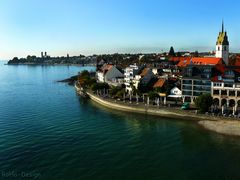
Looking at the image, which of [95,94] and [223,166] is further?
[95,94]

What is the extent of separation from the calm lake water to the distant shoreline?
230cm

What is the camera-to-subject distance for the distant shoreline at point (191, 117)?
180ft

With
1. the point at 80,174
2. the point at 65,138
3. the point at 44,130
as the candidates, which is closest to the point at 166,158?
the point at 80,174

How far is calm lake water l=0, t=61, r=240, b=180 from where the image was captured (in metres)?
37.9

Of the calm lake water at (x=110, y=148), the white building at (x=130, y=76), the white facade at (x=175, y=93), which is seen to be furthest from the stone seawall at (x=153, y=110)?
the white building at (x=130, y=76)

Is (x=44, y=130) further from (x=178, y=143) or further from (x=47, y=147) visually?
(x=178, y=143)

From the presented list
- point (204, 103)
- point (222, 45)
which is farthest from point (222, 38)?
point (204, 103)

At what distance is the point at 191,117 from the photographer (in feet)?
207

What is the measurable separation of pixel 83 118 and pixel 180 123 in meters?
22.9

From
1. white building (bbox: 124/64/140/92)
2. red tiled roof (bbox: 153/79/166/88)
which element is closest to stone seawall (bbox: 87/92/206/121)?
white building (bbox: 124/64/140/92)

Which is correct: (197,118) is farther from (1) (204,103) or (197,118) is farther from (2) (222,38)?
(2) (222,38)

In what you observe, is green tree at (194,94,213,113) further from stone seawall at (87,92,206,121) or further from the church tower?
the church tower

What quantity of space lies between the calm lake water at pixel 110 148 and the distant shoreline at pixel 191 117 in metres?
2.30

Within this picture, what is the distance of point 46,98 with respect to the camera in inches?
3809
